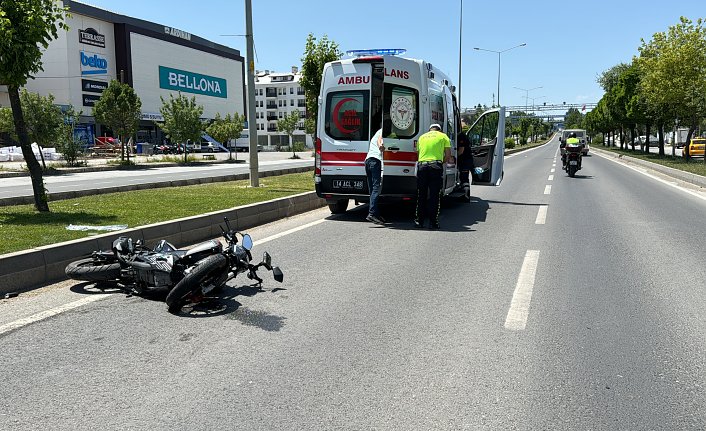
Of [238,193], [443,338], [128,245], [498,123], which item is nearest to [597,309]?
[443,338]

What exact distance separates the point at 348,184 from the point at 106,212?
4374 mm

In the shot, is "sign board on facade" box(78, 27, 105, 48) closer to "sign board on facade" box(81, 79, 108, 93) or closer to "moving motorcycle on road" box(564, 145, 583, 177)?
"sign board on facade" box(81, 79, 108, 93)

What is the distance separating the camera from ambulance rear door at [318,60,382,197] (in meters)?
10.6

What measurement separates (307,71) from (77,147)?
18.0 m

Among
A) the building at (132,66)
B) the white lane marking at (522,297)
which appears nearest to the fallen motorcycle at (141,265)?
the white lane marking at (522,297)

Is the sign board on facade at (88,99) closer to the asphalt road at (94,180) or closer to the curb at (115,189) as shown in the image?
the asphalt road at (94,180)

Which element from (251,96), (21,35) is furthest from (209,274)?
(251,96)

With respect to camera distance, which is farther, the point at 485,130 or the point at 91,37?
the point at 91,37

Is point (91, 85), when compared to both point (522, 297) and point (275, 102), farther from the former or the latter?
point (522, 297)

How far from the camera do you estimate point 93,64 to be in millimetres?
64125

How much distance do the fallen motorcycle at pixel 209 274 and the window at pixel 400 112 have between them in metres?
5.68

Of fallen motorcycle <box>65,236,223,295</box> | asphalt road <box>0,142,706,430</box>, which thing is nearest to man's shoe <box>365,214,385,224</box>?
asphalt road <box>0,142,706,430</box>

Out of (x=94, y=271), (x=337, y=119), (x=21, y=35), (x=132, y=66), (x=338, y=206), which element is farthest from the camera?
(x=132, y=66)

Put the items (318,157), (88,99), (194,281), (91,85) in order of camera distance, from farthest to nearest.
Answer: (91,85), (88,99), (318,157), (194,281)
